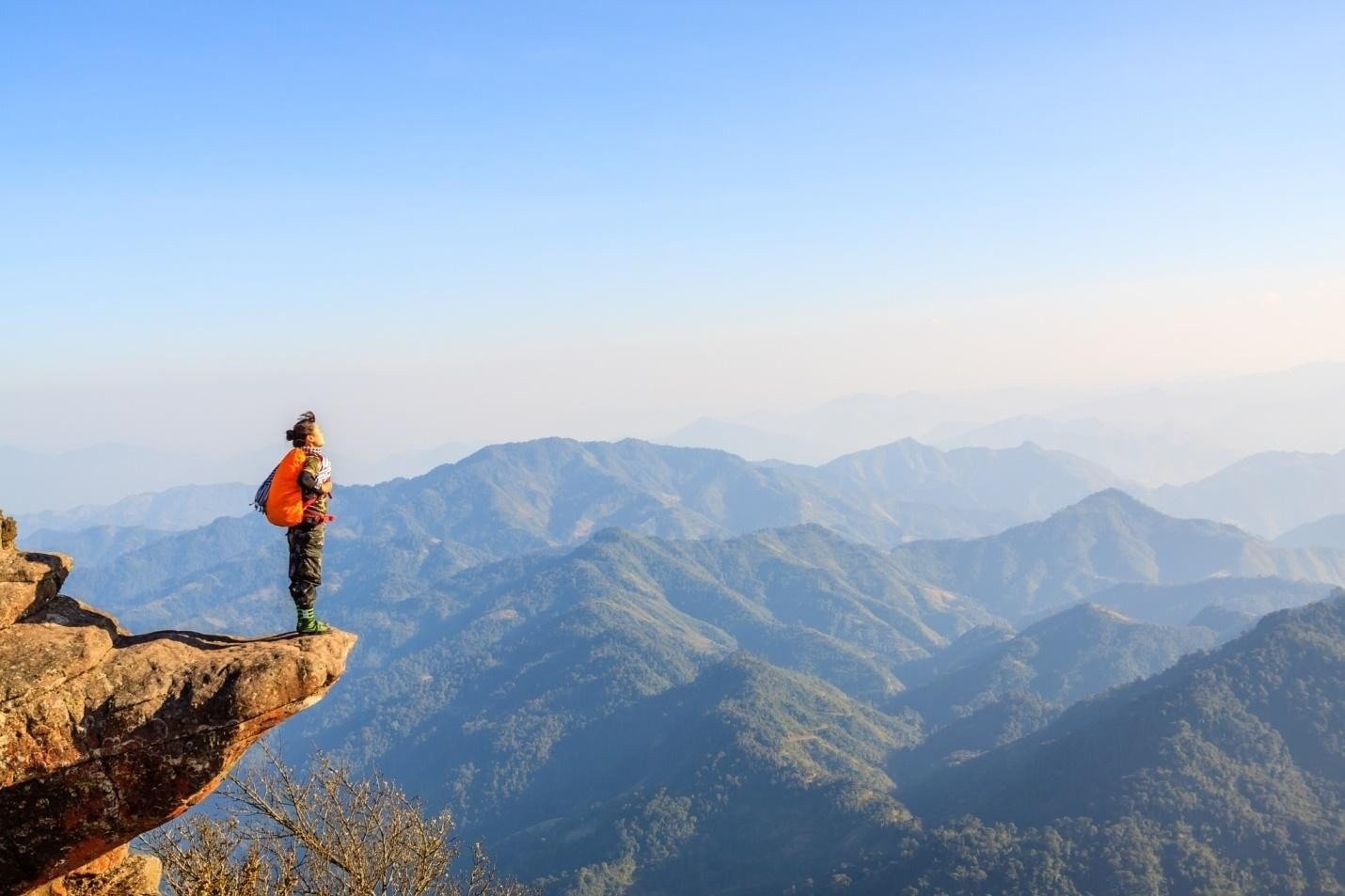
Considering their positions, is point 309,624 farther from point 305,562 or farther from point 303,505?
point 303,505

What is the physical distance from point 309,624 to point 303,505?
240 cm

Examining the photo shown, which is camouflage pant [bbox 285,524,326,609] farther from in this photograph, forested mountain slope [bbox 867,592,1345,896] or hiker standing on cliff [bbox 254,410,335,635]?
forested mountain slope [bbox 867,592,1345,896]

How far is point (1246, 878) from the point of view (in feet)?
367

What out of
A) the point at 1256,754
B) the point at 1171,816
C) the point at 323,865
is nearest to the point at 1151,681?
the point at 1256,754

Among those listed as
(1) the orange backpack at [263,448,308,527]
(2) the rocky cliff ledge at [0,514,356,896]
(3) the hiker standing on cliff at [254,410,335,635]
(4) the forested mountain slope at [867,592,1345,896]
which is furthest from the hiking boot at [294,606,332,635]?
(4) the forested mountain slope at [867,592,1345,896]

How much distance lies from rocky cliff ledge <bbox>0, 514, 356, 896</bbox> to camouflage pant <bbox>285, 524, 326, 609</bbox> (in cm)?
166

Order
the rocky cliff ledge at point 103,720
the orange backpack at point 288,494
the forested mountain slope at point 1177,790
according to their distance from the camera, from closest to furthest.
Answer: the rocky cliff ledge at point 103,720 → the orange backpack at point 288,494 → the forested mountain slope at point 1177,790

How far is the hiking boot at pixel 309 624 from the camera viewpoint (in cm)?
1652

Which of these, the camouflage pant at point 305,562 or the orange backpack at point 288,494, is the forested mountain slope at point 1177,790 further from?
the orange backpack at point 288,494

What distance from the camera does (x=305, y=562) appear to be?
1684 centimetres

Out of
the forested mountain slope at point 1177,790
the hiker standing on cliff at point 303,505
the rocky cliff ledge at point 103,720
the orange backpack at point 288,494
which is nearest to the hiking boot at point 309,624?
the hiker standing on cliff at point 303,505

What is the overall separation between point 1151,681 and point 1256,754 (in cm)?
3403

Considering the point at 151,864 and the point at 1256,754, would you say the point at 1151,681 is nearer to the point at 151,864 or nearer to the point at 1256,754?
the point at 1256,754

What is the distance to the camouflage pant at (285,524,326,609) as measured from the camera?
656 inches
